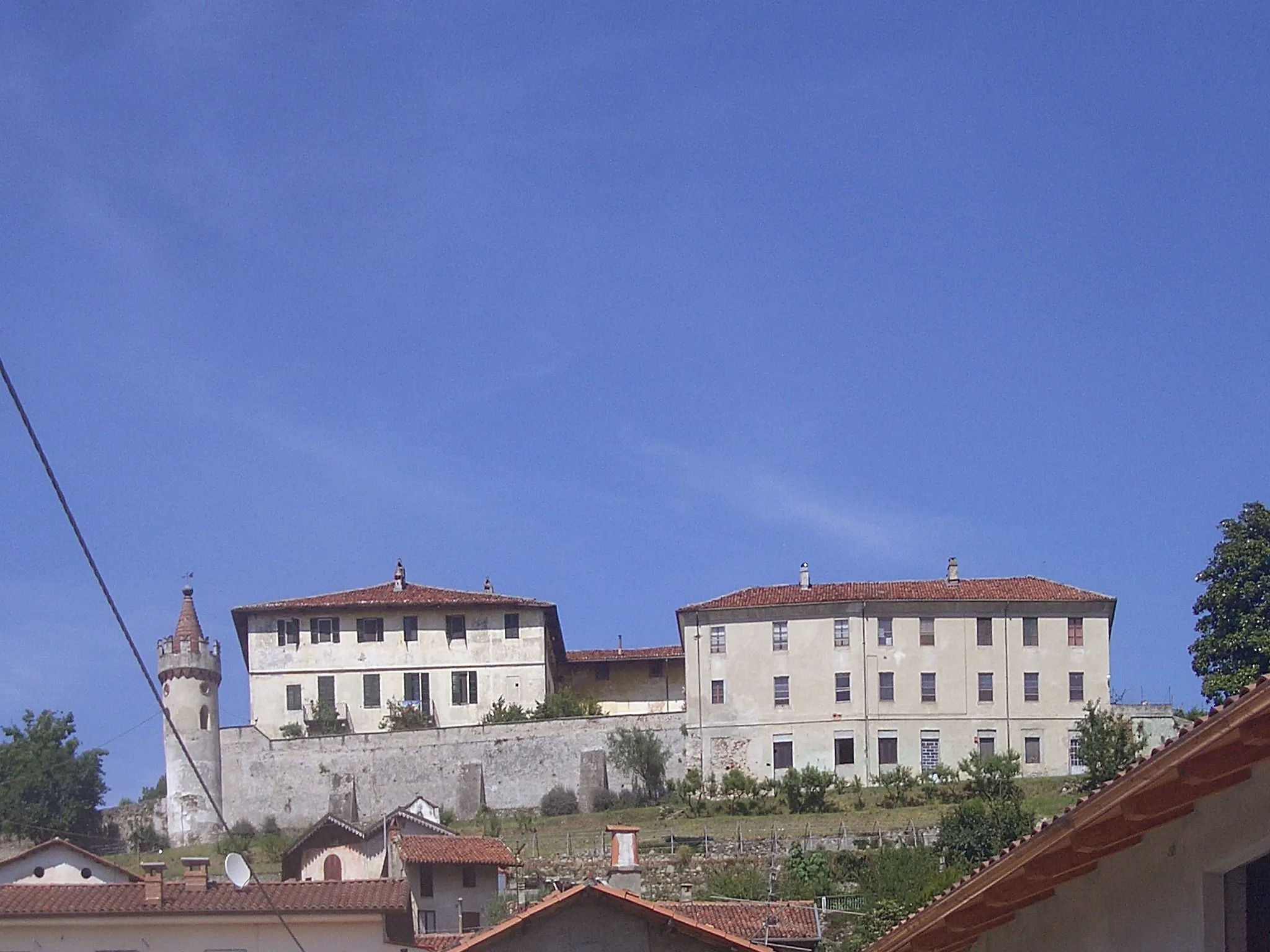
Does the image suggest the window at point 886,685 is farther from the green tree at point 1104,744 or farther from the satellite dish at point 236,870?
the satellite dish at point 236,870

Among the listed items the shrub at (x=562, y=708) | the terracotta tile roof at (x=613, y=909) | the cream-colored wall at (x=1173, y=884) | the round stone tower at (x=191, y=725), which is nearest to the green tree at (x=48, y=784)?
the round stone tower at (x=191, y=725)

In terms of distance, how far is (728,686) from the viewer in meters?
81.8

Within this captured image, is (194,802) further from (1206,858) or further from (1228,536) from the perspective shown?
(1206,858)

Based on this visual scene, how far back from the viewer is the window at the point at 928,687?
81062mm

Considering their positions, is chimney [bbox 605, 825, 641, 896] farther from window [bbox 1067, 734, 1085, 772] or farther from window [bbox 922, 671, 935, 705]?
window [bbox 922, 671, 935, 705]

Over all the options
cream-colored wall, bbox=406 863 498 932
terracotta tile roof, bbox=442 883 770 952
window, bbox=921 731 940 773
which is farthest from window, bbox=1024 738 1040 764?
A: terracotta tile roof, bbox=442 883 770 952

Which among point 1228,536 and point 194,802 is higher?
point 1228,536

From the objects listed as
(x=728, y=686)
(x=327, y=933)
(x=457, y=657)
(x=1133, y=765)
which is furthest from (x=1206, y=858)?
(x=457, y=657)

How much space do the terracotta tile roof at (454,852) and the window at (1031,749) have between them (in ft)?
97.1

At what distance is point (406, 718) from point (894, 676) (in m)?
21.3

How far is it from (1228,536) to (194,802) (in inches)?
1693

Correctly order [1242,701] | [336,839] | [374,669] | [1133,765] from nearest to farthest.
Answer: [1242,701] < [1133,765] < [336,839] < [374,669]

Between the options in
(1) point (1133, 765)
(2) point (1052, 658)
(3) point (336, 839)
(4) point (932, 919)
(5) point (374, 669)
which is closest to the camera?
(1) point (1133, 765)

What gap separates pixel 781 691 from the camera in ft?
267
